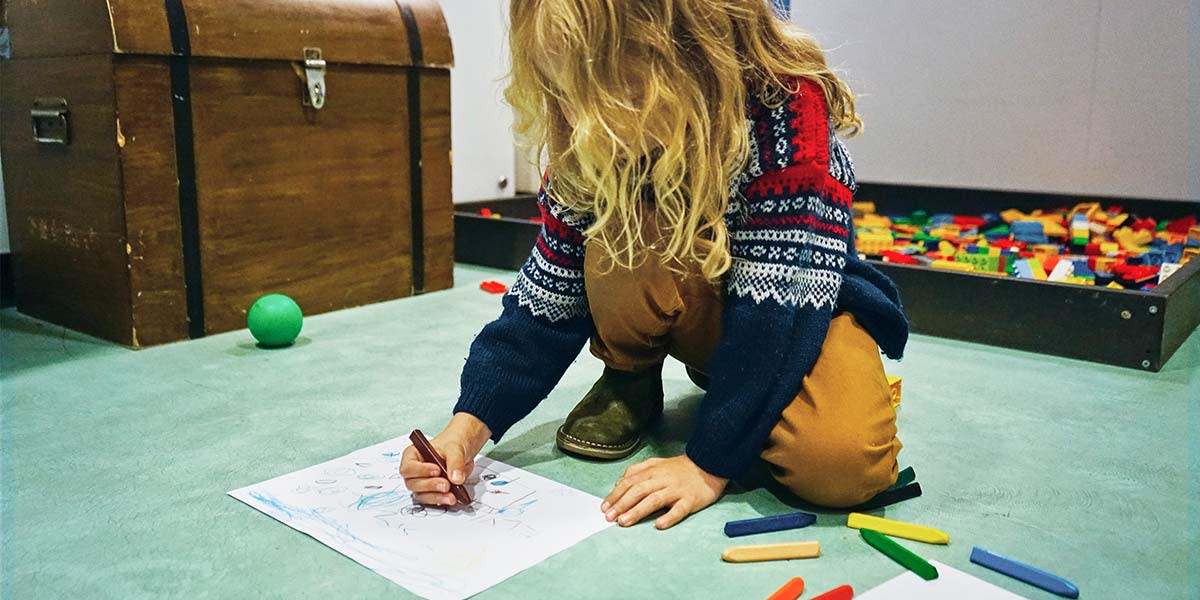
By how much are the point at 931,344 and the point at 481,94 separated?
1.75 m

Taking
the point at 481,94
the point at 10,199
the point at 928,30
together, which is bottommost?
the point at 10,199

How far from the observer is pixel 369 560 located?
2.63 ft

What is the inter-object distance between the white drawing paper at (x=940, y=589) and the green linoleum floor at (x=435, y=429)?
0.02 metres

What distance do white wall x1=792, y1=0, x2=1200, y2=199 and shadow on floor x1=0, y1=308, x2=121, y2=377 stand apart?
221 centimetres

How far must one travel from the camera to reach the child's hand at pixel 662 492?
34.8 inches

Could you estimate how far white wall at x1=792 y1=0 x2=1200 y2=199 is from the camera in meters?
2.39

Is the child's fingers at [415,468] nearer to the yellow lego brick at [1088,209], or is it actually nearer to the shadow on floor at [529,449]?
the shadow on floor at [529,449]

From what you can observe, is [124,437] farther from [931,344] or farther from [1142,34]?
[1142,34]

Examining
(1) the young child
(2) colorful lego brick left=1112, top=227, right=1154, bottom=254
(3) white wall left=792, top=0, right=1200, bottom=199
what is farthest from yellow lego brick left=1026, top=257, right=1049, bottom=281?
(1) the young child

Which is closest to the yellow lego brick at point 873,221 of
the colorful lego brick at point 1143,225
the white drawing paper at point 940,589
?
the colorful lego brick at point 1143,225

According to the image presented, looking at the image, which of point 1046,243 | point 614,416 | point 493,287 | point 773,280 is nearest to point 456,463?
point 614,416

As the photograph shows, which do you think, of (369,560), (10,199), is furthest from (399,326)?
(369,560)

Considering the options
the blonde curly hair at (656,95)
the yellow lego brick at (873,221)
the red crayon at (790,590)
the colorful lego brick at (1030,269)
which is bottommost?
the red crayon at (790,590)

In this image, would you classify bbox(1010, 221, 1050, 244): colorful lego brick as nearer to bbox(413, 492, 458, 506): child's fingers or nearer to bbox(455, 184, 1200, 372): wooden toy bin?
bbox(455, 184, 1200, 372): wooden toy bin
